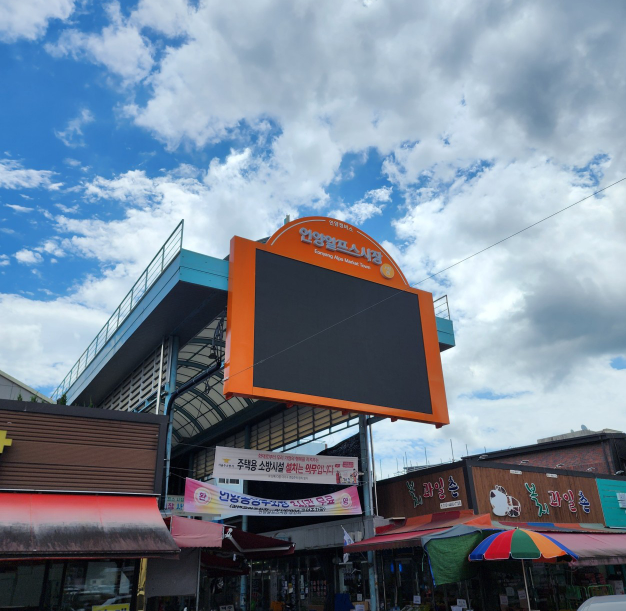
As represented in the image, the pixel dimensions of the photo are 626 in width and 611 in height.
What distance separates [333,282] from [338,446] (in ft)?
24.1

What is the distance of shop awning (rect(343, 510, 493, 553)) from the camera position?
52.5ft

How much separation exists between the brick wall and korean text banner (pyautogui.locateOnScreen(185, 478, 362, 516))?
1163 cm

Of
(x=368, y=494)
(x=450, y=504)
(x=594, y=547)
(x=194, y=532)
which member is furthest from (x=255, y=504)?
(x=594, y=547)

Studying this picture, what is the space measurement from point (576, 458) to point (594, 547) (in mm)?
13937

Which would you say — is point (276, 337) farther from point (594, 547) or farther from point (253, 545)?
point (594, 547)

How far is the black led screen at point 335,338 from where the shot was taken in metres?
17.2

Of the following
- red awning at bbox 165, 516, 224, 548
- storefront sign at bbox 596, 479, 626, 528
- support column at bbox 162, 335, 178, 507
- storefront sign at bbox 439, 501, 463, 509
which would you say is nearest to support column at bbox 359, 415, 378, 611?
storefront sign at bbox 439, 501, 463, 509

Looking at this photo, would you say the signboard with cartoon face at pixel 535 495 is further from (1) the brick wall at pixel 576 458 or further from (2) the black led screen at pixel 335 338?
(1) the brick wall at pixel 576 458

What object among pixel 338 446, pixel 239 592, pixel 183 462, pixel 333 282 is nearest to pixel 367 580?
pixel 338 446

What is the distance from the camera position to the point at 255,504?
54.4 ft

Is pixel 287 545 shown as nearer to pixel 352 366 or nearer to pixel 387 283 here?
pixel 352 366

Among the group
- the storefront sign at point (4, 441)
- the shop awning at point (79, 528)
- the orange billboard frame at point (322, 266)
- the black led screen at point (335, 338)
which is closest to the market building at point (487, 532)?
the orange billboard frame at point (322, 266)

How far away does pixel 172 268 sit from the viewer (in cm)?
1744

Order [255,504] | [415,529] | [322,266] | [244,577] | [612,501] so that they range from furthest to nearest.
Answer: [244,577] < [612,501] < [322,266] < [415,529] < [255,504]
